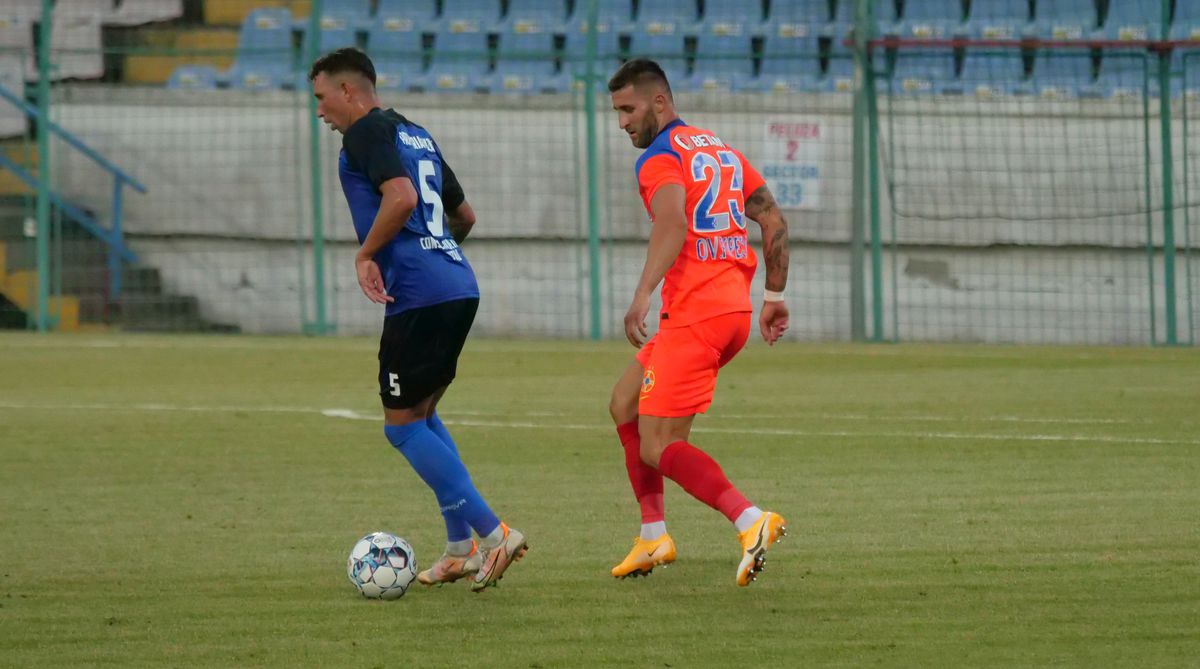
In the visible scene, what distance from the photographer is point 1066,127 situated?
64.7 feet

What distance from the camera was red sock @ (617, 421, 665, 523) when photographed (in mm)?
6152

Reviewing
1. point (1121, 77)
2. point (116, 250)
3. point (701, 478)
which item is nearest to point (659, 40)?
point (1121, 77)

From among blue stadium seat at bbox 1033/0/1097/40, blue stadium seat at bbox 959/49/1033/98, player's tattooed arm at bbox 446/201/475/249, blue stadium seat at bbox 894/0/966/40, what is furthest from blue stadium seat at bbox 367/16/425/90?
player's tattooed arm at bbox 446/201/475/249

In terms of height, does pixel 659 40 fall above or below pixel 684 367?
above

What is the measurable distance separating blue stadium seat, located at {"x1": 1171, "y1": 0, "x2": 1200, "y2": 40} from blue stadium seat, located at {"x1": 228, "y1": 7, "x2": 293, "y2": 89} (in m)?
10.5

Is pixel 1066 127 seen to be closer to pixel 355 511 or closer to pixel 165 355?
pixel 165 355

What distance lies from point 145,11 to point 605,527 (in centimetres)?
1730

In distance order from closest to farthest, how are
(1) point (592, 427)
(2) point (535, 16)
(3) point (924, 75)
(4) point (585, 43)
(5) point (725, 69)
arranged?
(1) point (592, 427) → (3) point (924, 75) → (5) point (725, 69) → (4) point (585, 43) → (2) point (535, 16)

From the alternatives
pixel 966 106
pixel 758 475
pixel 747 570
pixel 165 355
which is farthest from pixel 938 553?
pixel 966 106

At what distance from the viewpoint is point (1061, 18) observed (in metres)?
21.2

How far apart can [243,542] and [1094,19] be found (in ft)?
53.1

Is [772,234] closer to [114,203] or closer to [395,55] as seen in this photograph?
[395,55]

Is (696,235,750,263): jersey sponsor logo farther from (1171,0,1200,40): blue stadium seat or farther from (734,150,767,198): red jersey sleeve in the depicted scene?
(1171,0,1200,40): blue stadium seat

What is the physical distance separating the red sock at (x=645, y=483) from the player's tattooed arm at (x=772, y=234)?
0.76m
